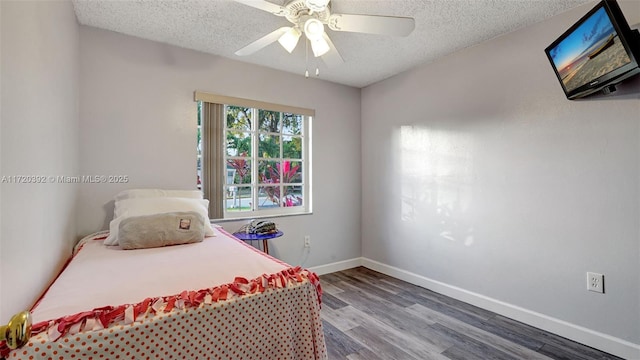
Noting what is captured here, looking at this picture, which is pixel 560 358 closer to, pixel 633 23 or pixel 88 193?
pixel 633 23

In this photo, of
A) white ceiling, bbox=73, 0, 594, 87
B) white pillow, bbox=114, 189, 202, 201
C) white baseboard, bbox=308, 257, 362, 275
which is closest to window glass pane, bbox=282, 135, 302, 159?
white ceiling, bbox=73, 0, 594, 87

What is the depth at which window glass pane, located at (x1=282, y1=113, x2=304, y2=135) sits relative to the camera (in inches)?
130

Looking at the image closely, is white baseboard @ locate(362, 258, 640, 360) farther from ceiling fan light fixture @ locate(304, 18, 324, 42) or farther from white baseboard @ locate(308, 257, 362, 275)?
ceiling fan light fixture @ locate(304, 18, 324, 42)

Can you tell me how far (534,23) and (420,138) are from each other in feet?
4.23

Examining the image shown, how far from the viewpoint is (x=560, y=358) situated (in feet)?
5.88

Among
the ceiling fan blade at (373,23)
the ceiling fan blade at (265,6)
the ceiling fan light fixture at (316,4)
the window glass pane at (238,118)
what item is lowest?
the window glass pane at (238,118)

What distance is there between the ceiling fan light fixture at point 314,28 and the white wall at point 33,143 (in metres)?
1.23

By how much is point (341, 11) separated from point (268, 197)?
1972mm

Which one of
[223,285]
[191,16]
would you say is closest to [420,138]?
[191,16]

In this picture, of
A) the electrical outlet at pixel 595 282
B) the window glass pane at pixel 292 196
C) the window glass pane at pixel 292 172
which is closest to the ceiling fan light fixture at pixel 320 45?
the window glass pane at pixel 292 172

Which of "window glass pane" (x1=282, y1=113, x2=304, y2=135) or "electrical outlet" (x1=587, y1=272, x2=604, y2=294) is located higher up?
"window glass pane" (x1=282, y1=113, x2=304, y2=135)

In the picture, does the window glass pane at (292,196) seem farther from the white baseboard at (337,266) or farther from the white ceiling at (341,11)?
the white ceiling at (341,11)

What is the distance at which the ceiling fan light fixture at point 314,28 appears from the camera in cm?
166

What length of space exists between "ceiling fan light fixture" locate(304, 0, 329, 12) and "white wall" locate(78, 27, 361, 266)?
4.77 ft
